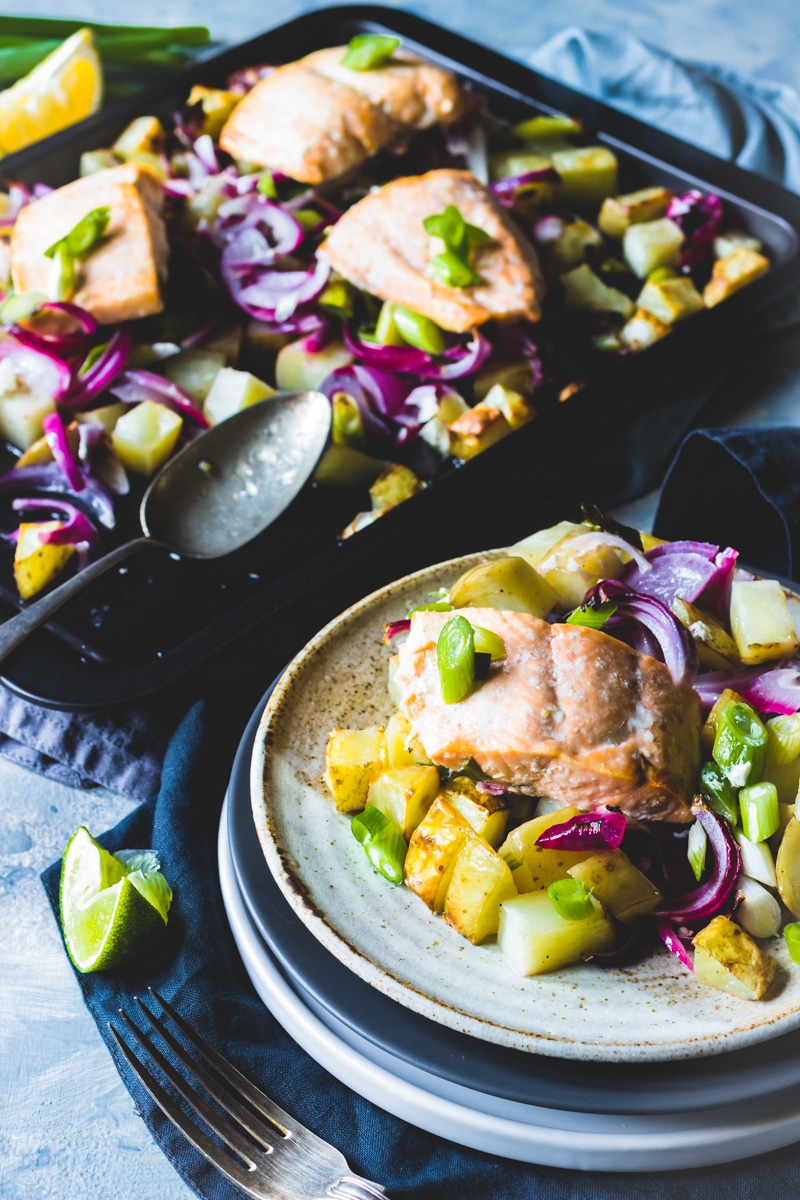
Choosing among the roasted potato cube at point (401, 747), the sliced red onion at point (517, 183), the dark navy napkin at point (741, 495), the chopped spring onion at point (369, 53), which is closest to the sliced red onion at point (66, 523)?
the roasted potato cube at point (401, 747)

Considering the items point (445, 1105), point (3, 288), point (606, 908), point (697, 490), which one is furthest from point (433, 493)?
point (3, 288)

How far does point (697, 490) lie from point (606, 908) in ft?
4.14

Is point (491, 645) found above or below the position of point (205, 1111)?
above

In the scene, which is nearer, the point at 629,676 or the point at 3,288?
the point at 629,676

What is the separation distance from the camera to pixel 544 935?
5.07 ft

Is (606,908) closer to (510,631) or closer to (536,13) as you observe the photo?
(510,631)

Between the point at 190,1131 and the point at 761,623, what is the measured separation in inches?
43.4

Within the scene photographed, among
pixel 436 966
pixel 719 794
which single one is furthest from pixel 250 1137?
pixel 719 794

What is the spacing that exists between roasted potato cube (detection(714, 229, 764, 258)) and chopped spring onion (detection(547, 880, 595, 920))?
218cm

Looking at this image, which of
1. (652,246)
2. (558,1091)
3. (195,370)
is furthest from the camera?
(652,246)

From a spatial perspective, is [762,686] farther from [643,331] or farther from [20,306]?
[20,306]

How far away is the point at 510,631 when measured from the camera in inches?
67.4

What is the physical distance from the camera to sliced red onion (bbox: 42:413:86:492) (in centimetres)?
266

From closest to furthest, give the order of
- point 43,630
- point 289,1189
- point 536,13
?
1. point 289,1189
2. point 43,630
3. point 536,13
